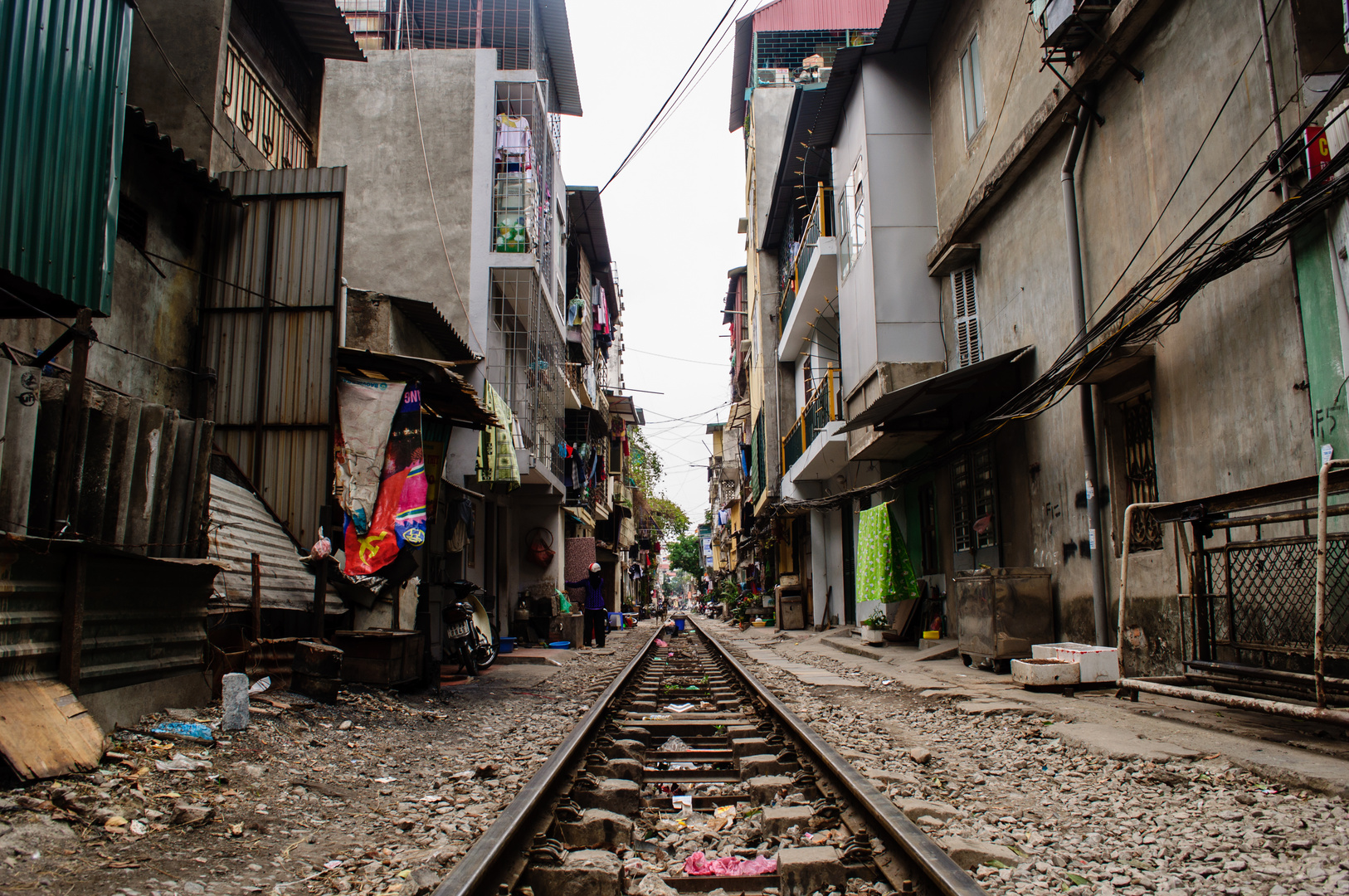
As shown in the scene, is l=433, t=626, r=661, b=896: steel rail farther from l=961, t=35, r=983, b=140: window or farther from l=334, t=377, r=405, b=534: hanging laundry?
l=961, t=35, r=983, b=140: window

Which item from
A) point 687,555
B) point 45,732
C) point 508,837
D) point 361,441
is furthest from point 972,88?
point 687,555

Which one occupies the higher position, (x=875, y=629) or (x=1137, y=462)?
(x=1137, y=462)

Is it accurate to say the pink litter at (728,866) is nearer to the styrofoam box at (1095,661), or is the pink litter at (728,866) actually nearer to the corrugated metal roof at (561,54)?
the styrofoam box at (1095,661)

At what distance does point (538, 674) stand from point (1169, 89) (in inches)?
383

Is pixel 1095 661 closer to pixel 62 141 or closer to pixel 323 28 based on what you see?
pixel 62 141

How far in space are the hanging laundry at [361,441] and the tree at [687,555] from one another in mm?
84064

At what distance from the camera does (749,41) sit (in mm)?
25344

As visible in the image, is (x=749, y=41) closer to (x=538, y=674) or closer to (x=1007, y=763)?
(x=538, y=674)

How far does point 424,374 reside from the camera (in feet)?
30.6

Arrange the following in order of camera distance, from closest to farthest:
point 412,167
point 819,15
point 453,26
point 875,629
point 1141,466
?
point 1141,466
point 412,167
point 875,629
point 453,26
point 819,15

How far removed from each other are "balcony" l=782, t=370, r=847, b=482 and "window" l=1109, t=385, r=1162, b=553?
608 centimetres

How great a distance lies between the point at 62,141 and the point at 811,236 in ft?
47.9

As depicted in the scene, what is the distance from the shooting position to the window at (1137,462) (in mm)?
8156

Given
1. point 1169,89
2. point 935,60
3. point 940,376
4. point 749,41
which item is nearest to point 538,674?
point 940,376
